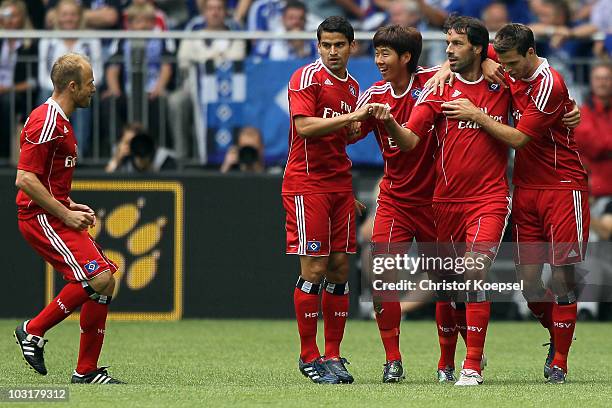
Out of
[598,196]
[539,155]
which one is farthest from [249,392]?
[598,196]

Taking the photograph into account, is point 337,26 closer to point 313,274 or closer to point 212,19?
point 313,274

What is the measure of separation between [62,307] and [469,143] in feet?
9.61

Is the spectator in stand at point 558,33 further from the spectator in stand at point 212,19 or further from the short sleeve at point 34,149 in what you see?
the short sleeve at point 34,149

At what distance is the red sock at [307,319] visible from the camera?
30.5ft

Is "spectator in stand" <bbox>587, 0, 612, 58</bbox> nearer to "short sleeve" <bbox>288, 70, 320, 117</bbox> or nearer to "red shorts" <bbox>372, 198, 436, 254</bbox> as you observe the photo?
"red shorts" <bbox>372, 198, 436, 254</bbox>

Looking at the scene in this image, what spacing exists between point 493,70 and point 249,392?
8.80 feet

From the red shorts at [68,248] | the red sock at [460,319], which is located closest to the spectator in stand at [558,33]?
the red sock at [460,319]

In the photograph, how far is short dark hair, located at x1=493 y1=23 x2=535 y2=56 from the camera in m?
8.86

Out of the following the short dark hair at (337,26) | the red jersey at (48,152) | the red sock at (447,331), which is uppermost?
the short dark hair at (337,26)

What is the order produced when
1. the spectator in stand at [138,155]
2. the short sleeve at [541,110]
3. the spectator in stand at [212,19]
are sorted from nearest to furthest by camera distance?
the short sleeve at [541,110] → the spectator in stand at [138,155] → the spectator in stand at [212,19]

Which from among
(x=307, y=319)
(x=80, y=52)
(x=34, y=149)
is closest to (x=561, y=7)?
(x=80, y=52)

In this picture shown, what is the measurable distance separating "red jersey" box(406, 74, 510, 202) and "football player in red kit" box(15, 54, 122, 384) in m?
2.24

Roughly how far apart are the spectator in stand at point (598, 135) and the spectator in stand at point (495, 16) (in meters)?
1.33

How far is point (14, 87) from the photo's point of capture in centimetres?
1403
